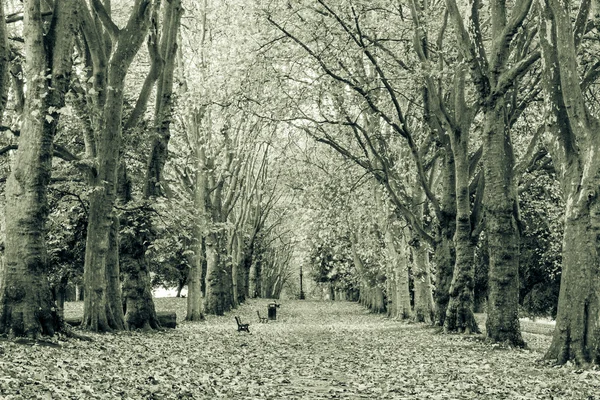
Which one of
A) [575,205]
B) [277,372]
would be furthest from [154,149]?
[575,205]

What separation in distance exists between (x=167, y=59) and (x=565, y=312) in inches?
616

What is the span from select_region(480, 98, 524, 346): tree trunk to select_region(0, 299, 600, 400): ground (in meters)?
0.71

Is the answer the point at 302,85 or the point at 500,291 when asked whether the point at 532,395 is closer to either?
the point at 500,291

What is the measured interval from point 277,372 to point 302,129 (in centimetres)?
1360

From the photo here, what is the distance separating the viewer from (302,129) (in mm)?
24922

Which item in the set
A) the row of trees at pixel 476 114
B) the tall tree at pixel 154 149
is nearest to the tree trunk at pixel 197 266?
the row of trees at pixel 476 114

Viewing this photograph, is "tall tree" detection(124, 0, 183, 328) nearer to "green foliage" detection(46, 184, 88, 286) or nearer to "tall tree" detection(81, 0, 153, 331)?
"tall tree" detection(81, 0, 153, 331)

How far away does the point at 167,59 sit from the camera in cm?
2247

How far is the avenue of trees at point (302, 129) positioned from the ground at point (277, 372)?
1.29 meters

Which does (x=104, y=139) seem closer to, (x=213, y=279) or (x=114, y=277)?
(x=114, y=277)

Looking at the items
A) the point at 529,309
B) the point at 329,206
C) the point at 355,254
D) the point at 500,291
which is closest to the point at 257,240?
the point at 355,254

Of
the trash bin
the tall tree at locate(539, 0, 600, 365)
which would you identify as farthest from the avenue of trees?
the trash bin

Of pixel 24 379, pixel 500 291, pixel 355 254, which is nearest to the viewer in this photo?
pixel 24 379

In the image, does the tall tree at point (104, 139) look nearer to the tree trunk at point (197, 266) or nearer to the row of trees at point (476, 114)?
the row of trees at point (476, 114)
